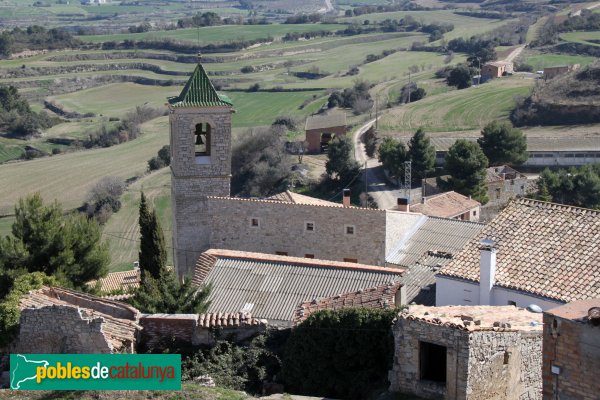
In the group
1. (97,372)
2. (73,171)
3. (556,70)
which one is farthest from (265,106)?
(97,372)

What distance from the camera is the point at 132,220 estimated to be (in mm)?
39062

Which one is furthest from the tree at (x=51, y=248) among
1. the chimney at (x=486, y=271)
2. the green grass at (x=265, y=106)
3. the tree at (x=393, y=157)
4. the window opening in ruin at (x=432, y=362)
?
the green grass at (x=265, y=106)

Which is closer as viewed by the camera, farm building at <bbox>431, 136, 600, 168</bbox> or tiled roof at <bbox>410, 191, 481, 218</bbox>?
tiled roof at <bbox>410, 191, 481, 218</bbox>

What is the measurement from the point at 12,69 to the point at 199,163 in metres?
67.8

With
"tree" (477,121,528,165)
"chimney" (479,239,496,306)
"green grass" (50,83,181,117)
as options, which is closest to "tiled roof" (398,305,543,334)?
"chimney" (479,239,496,306)

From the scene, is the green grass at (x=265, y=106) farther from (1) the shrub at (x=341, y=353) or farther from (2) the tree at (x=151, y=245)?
(1) the shrub at (x=341, y=353)

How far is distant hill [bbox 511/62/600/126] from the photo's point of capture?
52.6m

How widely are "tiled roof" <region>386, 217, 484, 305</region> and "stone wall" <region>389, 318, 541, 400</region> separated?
14.8 ft

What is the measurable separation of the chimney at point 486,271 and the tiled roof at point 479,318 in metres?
2.02

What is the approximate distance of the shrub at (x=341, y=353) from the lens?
1163 cm

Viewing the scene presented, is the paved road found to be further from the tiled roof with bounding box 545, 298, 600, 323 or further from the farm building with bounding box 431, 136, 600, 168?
the tiled roof with bounding box 545, 298, 600, 323

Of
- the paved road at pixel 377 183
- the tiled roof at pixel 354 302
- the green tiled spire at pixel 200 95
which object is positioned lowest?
the paved road at pixel 377 183

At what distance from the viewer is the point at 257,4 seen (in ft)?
621

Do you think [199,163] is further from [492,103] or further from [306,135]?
[492,103]
